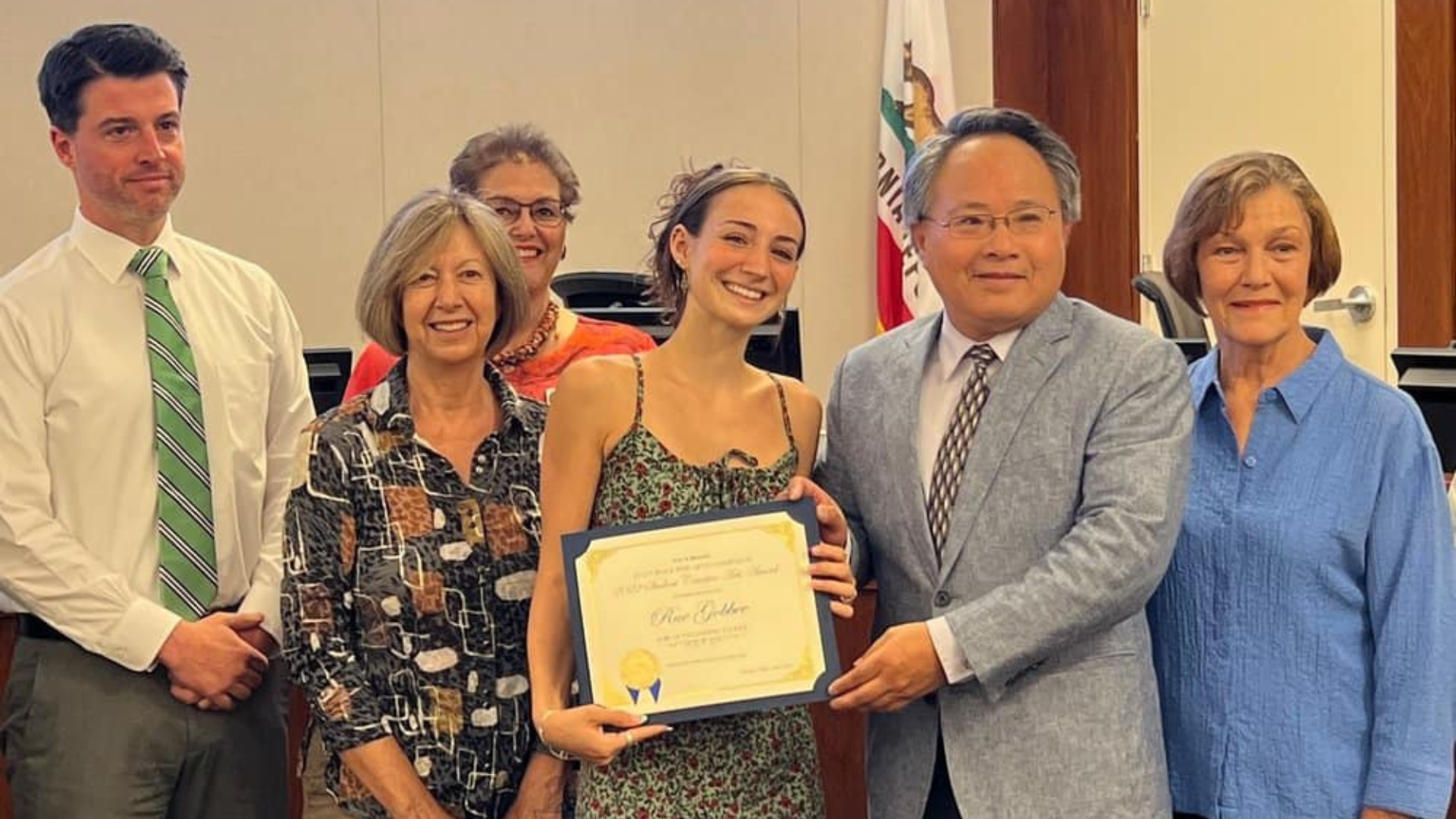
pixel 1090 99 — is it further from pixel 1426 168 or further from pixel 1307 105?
pixel 1426 168

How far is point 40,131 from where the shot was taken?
213 inches

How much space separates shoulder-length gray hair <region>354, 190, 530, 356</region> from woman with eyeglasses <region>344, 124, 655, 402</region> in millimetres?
459

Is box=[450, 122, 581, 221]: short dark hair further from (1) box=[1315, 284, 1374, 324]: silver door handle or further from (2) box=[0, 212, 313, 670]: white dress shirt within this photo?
(1) box=[1315, 284, 1374, 324]: silver door handle

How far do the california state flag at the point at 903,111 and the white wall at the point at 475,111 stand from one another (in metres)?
0.13

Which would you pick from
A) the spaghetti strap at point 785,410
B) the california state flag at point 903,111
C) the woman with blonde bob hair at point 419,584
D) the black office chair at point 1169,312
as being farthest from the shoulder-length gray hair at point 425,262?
the california state flag at point 903,111

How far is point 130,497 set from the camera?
2.57 meters

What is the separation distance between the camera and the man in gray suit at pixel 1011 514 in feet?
6.52

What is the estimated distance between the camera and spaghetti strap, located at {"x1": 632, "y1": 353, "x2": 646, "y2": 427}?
212 centimetres

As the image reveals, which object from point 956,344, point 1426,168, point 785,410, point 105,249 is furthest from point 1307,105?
point 105,249

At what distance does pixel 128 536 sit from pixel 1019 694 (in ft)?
4.62

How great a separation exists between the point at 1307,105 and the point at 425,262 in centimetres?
420

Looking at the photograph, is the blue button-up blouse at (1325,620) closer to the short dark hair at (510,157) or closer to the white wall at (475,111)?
the short dark hair at (510,157)

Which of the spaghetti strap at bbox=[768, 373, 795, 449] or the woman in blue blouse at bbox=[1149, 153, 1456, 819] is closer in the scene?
the woman in blue blouse at bbox=[1149, 153, 1456, 819]

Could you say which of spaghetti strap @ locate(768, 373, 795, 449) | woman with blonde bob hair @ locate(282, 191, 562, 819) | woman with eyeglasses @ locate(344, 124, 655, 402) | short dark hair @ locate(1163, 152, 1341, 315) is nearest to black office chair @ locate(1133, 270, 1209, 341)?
woman with eyeglasses @ locate(344, 124, 655, 402)
